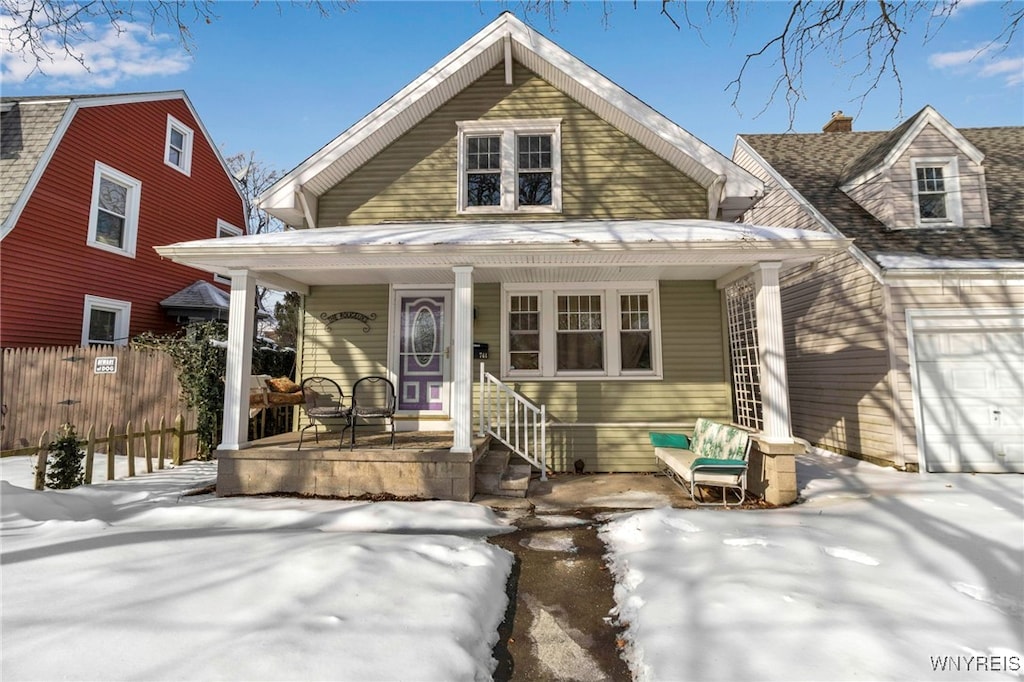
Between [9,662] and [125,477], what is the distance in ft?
18.8

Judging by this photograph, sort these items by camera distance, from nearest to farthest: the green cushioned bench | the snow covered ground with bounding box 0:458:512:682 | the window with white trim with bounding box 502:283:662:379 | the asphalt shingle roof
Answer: the snow covered ground with bounding box 0:458:512:682 < the green cushioned bench < the window with white trim with bounding box 502:283:662:379 < the asphalt shingle roof

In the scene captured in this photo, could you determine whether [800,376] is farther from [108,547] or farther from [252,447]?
[108,547]

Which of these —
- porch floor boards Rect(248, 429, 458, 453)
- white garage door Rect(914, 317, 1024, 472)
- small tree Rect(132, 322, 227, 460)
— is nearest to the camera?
porch floor boards Rect(248, 429, 458, 453)

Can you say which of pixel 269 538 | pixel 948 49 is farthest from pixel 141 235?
pixel 948 49

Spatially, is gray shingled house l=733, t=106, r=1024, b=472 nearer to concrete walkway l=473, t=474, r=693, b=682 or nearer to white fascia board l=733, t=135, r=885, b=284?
white fascia board l=733, t=135, r=885, b=284

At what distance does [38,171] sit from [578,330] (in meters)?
11.6

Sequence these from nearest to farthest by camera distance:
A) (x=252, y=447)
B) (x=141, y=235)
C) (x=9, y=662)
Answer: (x=9, y=662) < (x=252, y=447) < (x=141, y=235)

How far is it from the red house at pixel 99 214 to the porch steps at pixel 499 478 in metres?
10.0

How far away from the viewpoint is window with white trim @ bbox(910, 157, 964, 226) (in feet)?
27.6

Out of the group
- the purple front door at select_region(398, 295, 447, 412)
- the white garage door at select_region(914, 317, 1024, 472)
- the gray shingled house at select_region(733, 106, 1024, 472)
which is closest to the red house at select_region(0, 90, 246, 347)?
the purple front door at select_region(398, 295, 447, 412)

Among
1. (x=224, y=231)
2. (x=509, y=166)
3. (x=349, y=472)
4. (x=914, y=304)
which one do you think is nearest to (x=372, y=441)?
(x=349, y=472)

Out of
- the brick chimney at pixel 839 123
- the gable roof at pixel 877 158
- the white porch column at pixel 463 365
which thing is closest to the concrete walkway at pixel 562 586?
the white porch column at pixel 463 365

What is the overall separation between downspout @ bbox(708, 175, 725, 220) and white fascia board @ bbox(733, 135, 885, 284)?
1.70 m

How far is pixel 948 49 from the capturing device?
158 inches
